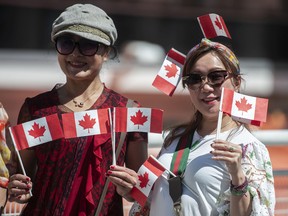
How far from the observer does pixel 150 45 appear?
596 inches

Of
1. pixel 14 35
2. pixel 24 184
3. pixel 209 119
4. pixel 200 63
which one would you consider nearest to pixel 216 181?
pixel 209 119

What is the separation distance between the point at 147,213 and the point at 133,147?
0.28 meters

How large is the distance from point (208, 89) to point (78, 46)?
22.8 inches

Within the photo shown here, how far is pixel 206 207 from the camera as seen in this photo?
247 cm

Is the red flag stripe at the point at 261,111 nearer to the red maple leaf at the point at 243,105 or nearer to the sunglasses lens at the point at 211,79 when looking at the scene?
the red maple leaf at the point at 243,105

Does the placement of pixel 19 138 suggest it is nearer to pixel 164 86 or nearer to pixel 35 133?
pixel 35 133

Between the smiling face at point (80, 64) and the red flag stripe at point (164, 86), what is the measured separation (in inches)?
11.3

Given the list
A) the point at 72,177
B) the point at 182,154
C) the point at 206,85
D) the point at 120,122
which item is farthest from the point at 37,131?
the point at 206,85

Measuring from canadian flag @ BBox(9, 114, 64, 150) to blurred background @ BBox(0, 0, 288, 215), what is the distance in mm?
7807

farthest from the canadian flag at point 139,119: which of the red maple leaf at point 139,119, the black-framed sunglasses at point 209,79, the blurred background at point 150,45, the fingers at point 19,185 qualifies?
the blurred background at point 150,45

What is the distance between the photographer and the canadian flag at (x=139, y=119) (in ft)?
8.91

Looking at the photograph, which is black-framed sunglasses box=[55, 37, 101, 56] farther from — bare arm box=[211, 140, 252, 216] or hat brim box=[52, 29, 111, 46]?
bare arm box=[211, 140, 252, 216]

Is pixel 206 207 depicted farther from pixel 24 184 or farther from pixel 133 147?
pixel 24 184

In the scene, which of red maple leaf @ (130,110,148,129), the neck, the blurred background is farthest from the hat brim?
the blurred background
